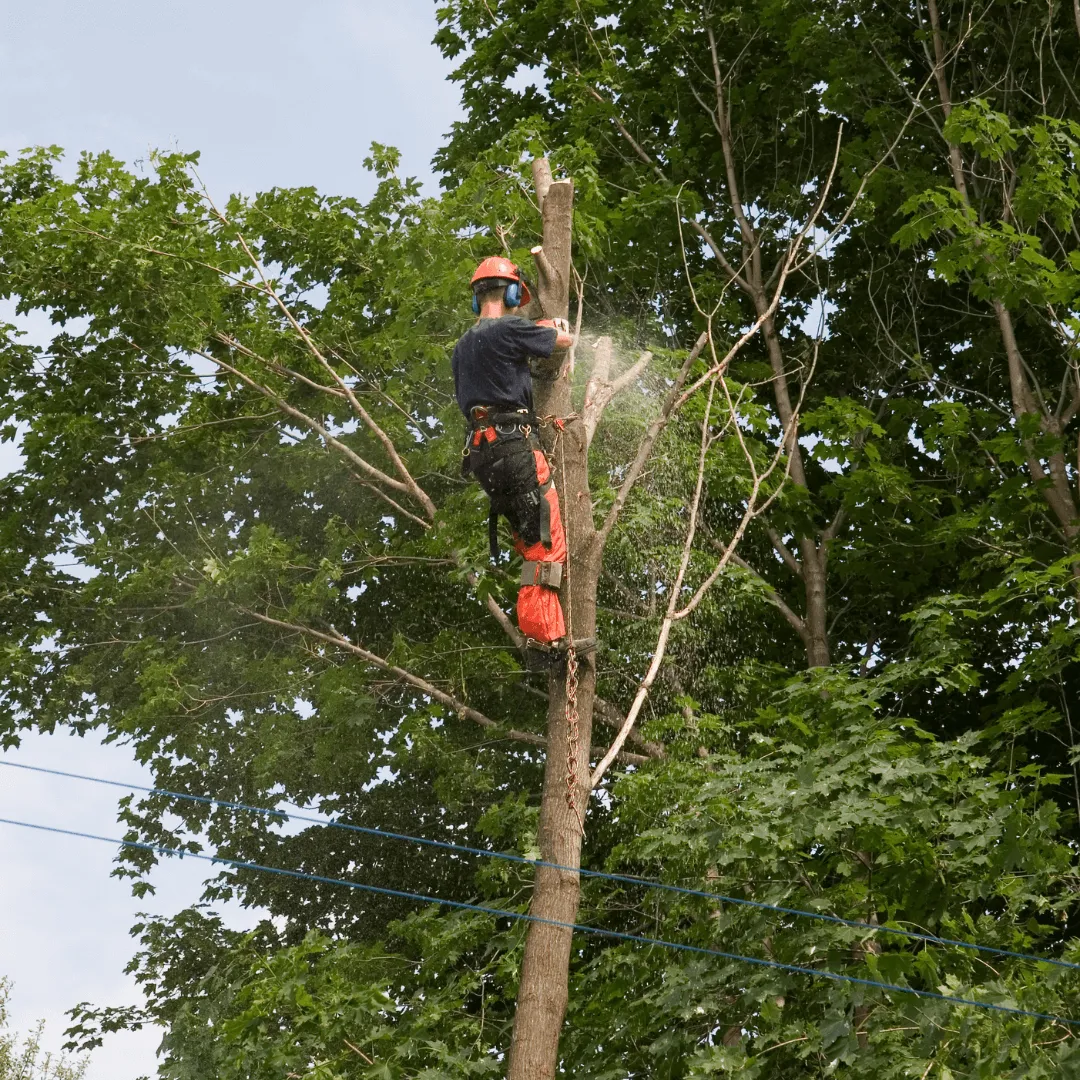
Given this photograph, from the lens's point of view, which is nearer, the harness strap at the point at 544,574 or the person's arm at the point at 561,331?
the harness strap at the point at 544,574

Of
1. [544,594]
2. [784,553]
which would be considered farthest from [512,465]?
[784,553]

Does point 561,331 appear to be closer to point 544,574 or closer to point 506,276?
point 506,276

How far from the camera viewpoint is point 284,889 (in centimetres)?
1298

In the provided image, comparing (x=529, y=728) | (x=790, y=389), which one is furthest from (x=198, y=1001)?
(x=790, y=389)

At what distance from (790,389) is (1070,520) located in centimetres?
377

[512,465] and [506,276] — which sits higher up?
[506,276]

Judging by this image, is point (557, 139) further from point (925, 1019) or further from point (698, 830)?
point (925, 1019)

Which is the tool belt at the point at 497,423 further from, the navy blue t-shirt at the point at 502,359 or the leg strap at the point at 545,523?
the leg strap at the point at 545,523

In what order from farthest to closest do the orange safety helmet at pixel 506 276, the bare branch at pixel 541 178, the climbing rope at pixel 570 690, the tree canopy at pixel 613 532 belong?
the tree canopy at pixel 613 532, the bare branch at pixel 541 178, the orange safety helmet at pixel 506 276, the climbing rope at pixel 570 690

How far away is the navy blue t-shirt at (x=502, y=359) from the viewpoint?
6.95m

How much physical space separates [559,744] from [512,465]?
1.35 meters

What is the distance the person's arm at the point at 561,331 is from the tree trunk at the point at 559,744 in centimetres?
13

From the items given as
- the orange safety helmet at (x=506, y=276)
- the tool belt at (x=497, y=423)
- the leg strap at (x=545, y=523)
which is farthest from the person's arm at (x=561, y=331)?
the leg strap at (x=545, y=523)

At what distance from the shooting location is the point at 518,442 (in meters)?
6.98
